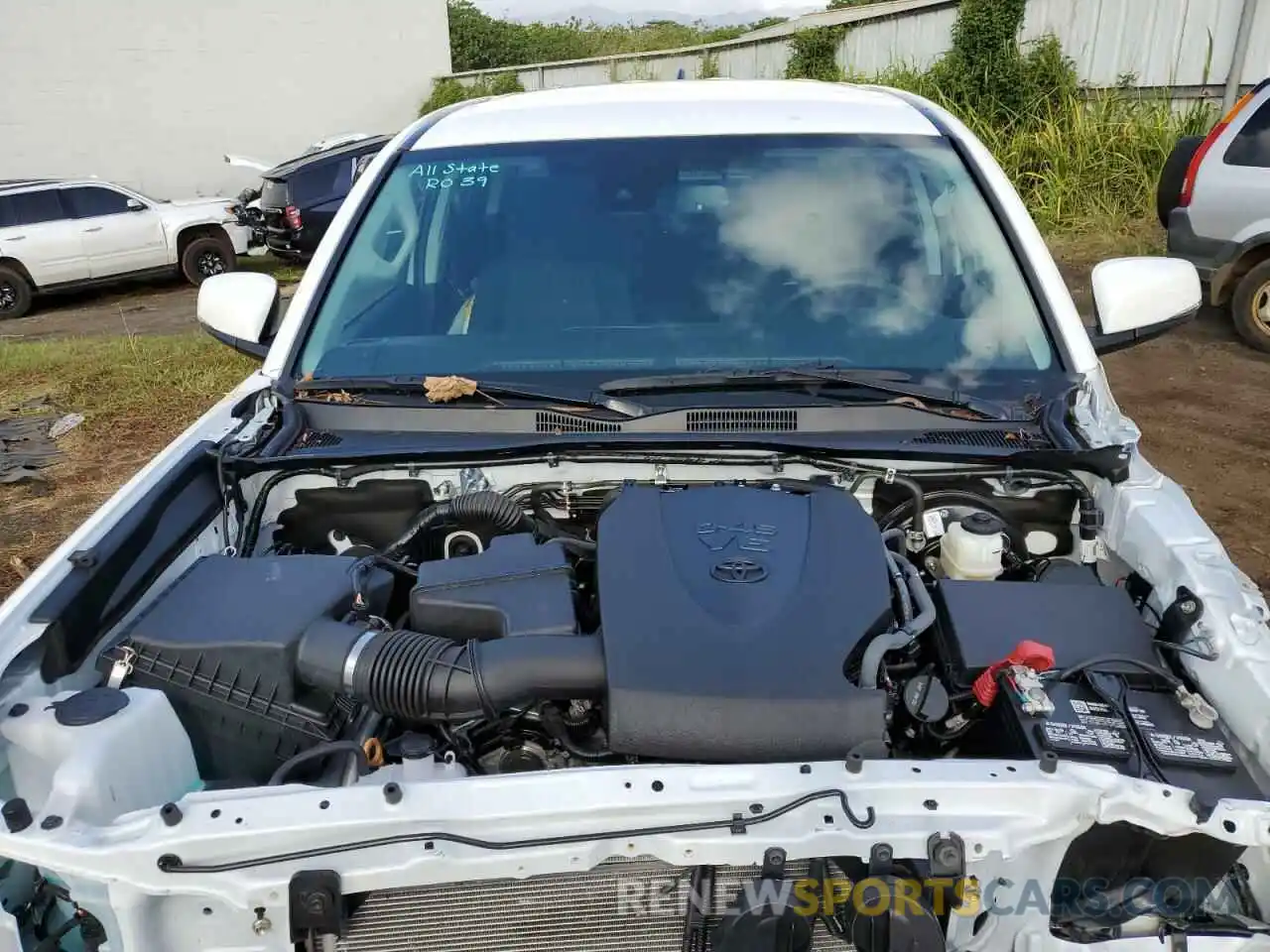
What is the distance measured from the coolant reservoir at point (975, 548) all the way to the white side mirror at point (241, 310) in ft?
6.16

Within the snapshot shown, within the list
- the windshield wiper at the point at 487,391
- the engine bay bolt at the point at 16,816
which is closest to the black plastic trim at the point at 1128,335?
the windshield wiper at the point at 487,391

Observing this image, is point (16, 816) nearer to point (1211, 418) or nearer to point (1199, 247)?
point (1211, 418)

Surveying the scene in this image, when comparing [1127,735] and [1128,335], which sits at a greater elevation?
[1128,335]

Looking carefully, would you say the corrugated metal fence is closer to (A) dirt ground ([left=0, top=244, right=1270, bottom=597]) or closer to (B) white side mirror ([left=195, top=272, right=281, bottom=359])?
(A) dirt ground ([left=0, top=244, right=1270, bottom=597])

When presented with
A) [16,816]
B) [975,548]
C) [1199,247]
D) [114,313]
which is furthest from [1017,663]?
[114,313]

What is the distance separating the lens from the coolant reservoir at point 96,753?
1.42 metres

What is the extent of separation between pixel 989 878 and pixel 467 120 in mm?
2525

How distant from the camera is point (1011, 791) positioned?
4.55ft

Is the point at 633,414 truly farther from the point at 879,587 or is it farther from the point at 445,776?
the point at 445,776

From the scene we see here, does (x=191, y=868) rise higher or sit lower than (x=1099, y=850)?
higher

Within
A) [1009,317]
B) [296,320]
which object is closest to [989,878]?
[1009,317]

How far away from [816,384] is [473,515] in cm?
83

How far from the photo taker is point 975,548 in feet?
6.91

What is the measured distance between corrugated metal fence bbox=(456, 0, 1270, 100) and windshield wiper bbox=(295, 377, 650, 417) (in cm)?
597
